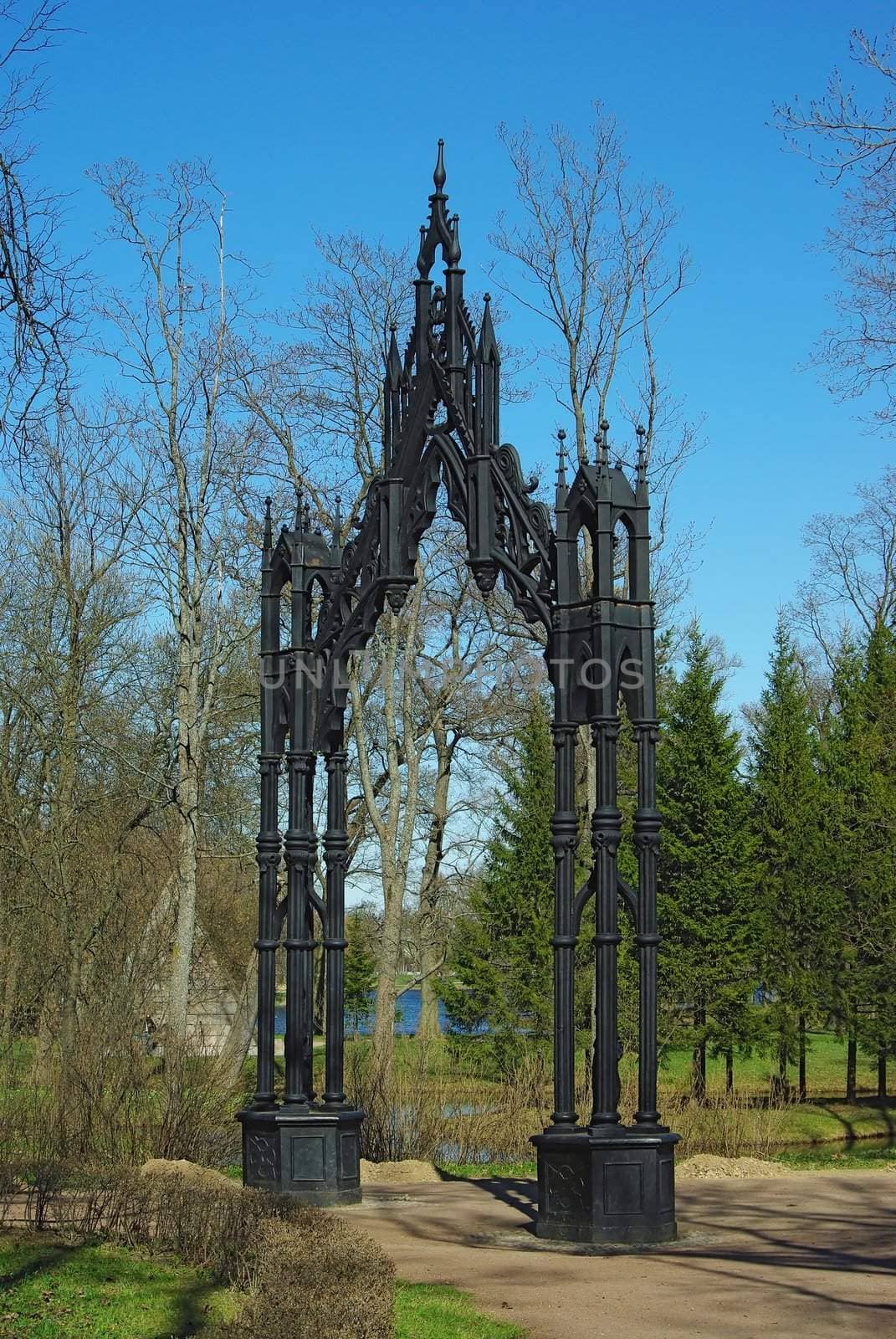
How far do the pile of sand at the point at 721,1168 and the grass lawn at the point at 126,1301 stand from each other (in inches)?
262

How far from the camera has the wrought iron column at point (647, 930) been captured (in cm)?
1083

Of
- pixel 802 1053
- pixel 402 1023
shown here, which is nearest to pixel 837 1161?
pixel 802 1053

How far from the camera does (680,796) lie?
3036 centimetres

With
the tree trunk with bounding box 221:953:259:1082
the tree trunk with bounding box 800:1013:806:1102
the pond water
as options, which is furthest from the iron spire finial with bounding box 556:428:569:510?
the tree trunk with bounding box 800:1013:806:1102

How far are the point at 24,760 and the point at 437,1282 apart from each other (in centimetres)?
2103

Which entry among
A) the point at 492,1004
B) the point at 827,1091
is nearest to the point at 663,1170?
the point at 492,1004

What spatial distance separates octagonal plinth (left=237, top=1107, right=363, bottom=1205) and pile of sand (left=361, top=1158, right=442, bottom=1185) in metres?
1.86

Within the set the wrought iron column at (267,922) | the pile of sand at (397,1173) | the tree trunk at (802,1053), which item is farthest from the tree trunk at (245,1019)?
the wrought iron column at (267,922)

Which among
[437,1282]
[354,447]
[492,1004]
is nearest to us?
[437,1282]

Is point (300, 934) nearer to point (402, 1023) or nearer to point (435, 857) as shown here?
point (435, 857)

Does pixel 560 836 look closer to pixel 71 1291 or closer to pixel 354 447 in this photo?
pixel 71 1291

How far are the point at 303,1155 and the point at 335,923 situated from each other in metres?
2.00

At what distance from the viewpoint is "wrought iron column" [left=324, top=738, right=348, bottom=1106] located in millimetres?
13352

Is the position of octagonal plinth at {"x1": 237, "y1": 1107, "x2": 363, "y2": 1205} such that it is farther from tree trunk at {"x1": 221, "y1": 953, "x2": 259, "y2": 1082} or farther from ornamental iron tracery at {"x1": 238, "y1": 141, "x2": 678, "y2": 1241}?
tree trunk at {"x1": 221, "y1": 953, "x2": 259, "y2": 1082}
